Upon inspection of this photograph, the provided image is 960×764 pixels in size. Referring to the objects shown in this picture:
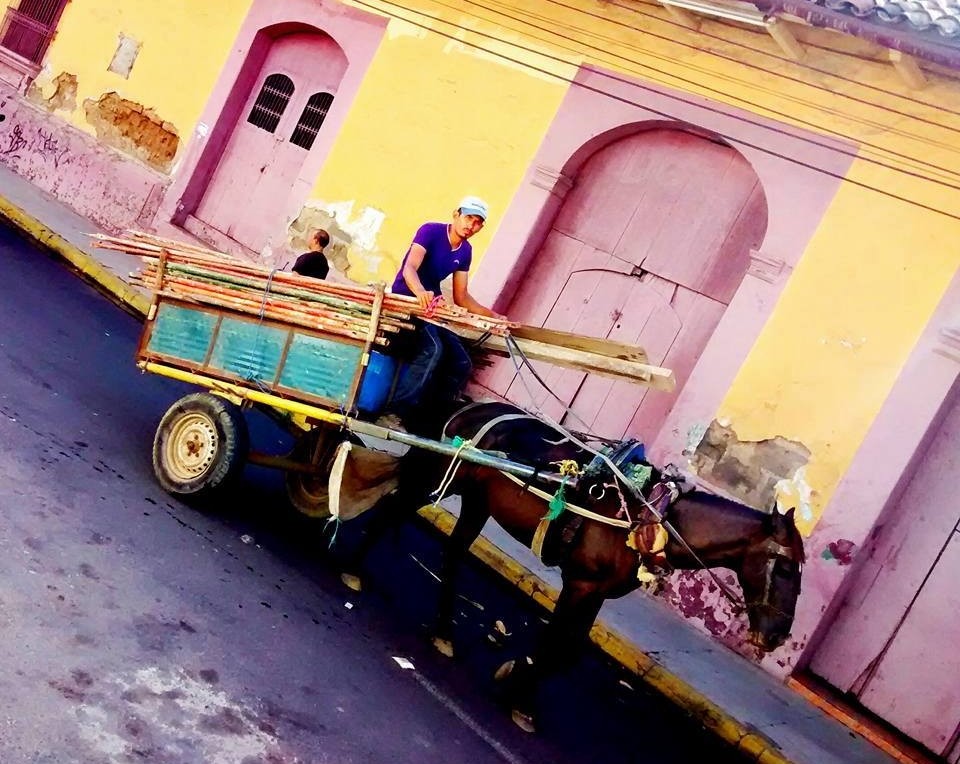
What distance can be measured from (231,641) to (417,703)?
90 centimetres

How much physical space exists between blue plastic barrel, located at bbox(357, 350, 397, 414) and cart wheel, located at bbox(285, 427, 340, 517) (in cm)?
49

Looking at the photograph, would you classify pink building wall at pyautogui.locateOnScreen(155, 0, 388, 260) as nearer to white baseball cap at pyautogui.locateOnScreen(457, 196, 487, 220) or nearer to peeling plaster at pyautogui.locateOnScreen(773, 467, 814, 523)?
white baseball cap at pyautogui.locateOnScreen(457, 196, 487, 220)

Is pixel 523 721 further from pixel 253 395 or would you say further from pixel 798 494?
pixel 798 494

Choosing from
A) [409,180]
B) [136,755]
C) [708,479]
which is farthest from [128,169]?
[136,755]

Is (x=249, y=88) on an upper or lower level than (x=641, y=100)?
lower

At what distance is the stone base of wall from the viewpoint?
12.2 meters

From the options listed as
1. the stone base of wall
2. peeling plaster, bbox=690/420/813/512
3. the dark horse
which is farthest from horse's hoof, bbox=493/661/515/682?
the stone base of wall

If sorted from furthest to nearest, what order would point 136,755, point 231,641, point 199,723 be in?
point 231,641 < point 199,723 < point 136,755

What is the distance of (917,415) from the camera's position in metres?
6.89

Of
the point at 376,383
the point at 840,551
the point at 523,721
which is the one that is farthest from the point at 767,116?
the point at 523,721

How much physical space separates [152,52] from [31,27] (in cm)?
279

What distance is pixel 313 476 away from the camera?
547 cm

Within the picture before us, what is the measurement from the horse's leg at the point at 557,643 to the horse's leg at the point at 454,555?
502 mm

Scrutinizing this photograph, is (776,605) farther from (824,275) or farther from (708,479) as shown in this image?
(824,275)
